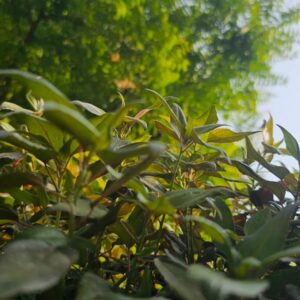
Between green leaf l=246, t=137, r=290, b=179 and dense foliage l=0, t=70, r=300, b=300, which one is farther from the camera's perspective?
green leaf l=246, t=137, r=290, b=179

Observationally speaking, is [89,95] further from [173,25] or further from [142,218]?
[142,218]

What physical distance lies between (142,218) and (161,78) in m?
2.55

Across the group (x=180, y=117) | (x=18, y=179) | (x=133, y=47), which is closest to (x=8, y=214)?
(x=18, y=179)

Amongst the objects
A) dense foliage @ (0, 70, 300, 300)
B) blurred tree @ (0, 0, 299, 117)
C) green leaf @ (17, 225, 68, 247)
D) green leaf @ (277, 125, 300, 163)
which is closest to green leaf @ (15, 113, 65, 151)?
dense foliage @ (0, 70, 300, 300)

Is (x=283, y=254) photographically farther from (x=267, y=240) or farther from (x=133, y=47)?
(x=133, y=47)

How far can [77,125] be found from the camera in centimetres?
26

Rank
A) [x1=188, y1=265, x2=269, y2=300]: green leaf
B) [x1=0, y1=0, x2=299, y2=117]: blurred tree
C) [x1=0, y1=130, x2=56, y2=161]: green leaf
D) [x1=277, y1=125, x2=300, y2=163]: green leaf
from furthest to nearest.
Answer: [x1=0, y1=0, x2=299, y2=117]: blurred tree, [x1=277, y1=125, x2=300, y2=163]: green leaf, [x1=0, y1=130, x2=56, y2=161]: green leaf, [x1=188, y1=265, x2=269, y2=300]: green leaf

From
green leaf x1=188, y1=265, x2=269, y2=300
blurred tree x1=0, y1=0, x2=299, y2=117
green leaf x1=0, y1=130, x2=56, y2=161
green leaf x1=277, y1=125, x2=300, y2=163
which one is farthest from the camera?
blurred tree x1=0, y1=0, x2=299, y2=117

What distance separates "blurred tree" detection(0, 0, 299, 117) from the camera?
2.99m

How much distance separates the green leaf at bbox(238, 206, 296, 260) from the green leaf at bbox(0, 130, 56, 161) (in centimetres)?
15

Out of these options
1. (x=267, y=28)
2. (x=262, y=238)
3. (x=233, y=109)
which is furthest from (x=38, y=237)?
(x=267, y=28)

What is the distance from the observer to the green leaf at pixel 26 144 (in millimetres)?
315

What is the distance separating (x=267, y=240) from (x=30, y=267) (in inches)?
5.7

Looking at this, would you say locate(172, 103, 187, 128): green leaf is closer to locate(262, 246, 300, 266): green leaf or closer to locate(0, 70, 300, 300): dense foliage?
locate(0, 70, 300, 300): dense foliage
